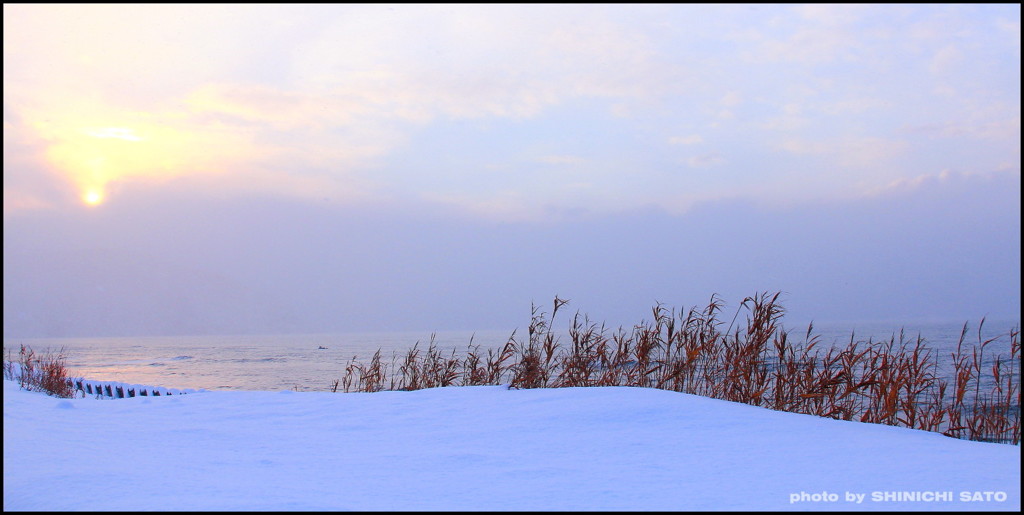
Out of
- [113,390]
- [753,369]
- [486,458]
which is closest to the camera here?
[486,458]

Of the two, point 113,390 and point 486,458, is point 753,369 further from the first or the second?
point 113,390

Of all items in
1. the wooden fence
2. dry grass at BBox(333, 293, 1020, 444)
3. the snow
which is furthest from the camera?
the wooden fence

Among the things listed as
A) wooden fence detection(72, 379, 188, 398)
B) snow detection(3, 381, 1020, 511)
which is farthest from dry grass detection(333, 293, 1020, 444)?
wooden fence detection(72, 379, 188, 398)

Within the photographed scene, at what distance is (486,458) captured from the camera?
3148mm

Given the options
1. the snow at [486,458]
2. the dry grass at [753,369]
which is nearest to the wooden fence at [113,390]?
the dry grass at [753,369]

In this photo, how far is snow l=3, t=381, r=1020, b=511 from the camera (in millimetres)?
2484

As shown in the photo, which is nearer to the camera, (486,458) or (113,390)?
(486,458)

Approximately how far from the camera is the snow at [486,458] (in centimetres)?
248

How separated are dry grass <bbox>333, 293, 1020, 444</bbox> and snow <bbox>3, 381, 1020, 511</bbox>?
136 cm

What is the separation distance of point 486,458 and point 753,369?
3.51 m

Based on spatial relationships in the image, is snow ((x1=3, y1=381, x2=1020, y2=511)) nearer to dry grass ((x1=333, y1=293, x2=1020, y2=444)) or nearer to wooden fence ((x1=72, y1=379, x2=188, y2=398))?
dry grass ((x1=333, y1=293, x2=1020, y2=444))

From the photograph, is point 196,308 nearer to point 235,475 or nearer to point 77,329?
point 77,329

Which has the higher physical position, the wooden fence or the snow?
the snow

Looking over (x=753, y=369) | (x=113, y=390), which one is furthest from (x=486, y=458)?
(x=113, y=390)
